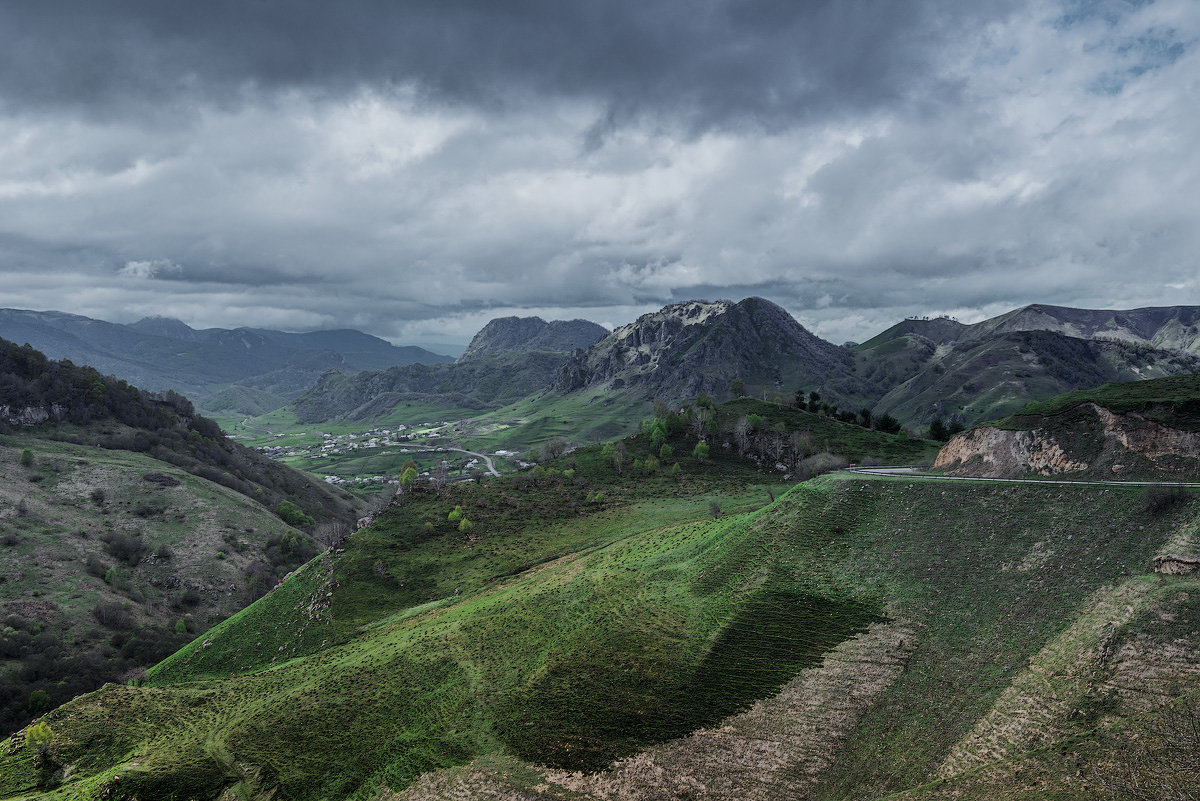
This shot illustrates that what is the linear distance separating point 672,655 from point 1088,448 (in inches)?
2143

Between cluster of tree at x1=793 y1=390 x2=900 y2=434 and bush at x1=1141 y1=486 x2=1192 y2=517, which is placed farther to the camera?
cluster of tree at x1=793 y1=390 x2=900 y2=434

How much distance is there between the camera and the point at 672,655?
5641 cm

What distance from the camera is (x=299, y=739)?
54844 millimetres

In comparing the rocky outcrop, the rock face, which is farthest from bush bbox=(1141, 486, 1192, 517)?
the rocky outcrop

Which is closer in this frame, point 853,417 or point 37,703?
point 37,703

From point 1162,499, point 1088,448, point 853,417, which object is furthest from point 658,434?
point 1162,499

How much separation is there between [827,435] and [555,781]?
133 meters

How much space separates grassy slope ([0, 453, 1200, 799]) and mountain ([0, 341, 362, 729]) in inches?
1360

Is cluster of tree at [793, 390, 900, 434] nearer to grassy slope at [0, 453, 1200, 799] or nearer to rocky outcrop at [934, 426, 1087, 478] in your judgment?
rocky outcrop at [934, 426, 1087, 478]

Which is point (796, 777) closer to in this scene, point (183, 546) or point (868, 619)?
point (868, 619)

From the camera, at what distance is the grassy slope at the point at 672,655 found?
4591 cm

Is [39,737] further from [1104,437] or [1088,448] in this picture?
[1104,437]

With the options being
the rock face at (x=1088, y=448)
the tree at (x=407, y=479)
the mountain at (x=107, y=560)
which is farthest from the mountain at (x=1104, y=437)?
the mountain at (x=107, y=560)

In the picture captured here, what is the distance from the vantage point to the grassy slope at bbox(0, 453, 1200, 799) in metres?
45.9
